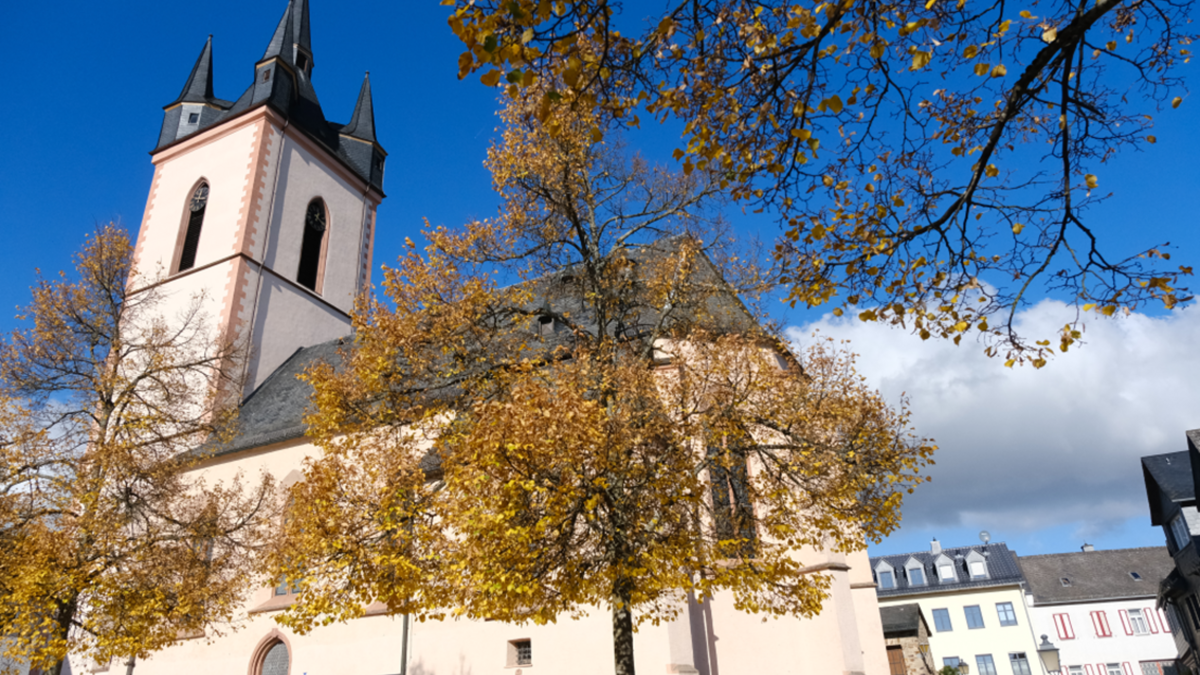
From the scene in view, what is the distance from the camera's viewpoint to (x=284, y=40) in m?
27.9

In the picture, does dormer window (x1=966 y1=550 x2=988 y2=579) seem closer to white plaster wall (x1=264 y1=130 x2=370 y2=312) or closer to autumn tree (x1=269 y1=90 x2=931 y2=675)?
white plaster wall (x1=264 y1=130 x2=370 y2=312)

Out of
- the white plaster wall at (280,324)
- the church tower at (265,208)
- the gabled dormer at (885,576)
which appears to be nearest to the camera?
the white plaster wall at (280,324)

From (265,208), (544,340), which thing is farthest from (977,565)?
(544,340)

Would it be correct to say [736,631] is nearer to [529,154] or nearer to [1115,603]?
[529,154]

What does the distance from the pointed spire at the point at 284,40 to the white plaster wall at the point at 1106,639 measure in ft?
157

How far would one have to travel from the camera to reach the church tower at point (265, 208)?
75.6ft

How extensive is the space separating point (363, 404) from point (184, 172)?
19628 mm

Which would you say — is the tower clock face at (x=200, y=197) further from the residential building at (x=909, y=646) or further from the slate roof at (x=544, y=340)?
the residential building at (x=909, y=646)

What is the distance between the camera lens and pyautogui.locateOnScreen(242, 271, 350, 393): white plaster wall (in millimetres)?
22453

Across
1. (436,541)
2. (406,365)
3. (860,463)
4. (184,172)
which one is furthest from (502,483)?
(184,172)

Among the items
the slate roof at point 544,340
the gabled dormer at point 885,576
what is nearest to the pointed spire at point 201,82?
the slate roof at point 544,340

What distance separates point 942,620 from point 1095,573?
32.5 ft

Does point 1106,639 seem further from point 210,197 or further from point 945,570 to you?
point 210,197

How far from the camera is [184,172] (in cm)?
2617
